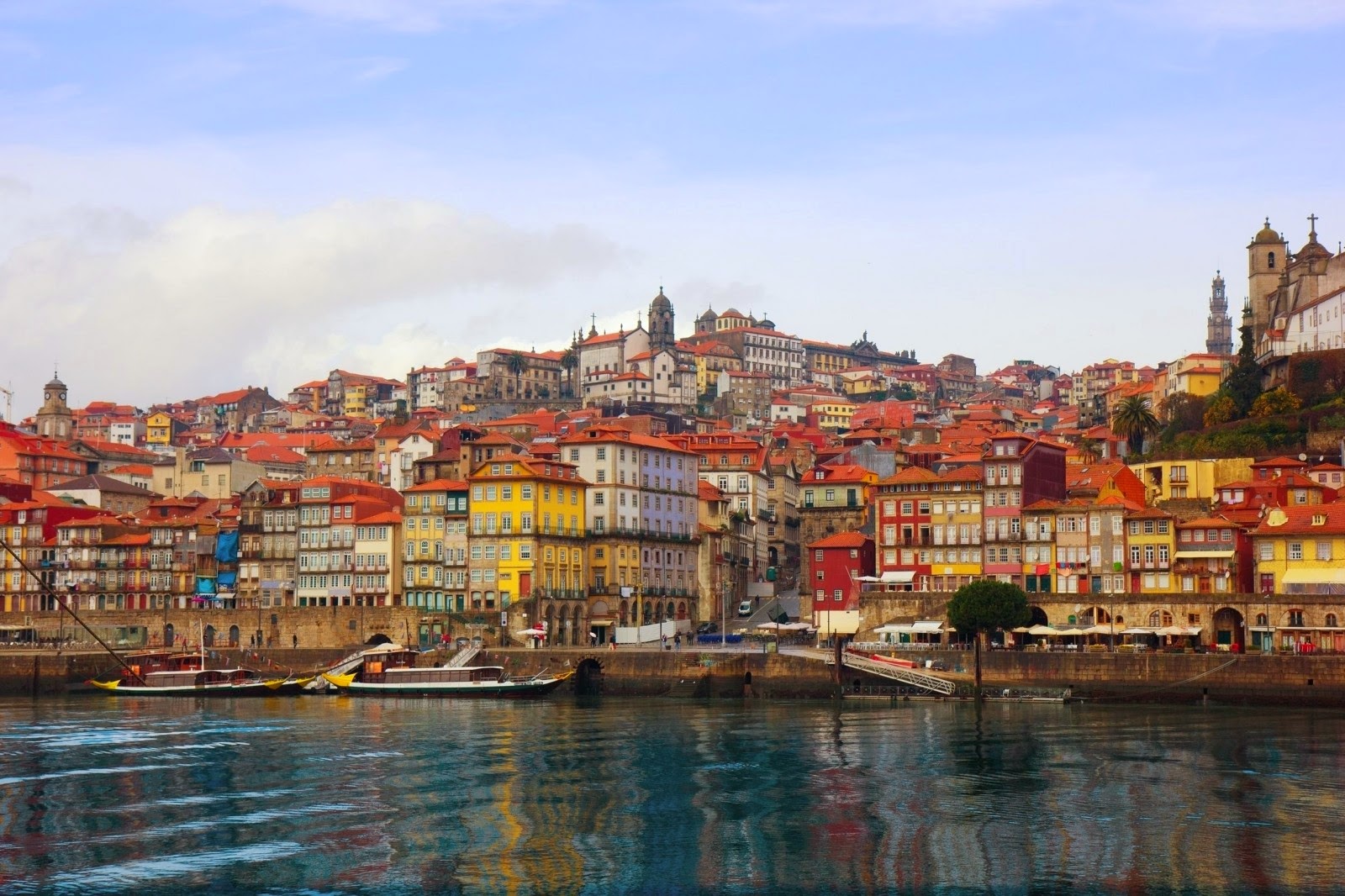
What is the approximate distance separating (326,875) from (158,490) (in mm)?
115566

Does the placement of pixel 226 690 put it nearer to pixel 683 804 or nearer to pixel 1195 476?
pixel 683 804

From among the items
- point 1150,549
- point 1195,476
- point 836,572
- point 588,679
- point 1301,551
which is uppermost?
point 1195,476

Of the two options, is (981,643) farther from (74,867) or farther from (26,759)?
(74,867)

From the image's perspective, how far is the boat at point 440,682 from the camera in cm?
8262

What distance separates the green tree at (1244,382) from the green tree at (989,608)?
32.9 m

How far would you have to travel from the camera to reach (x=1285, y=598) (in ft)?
254

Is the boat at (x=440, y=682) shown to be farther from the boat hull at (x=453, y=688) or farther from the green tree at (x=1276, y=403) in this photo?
the green tree at (x=1276, y=403)

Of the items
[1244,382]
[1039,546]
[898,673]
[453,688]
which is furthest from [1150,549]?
[453,688]

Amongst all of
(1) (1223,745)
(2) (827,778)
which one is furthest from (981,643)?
(2) (827,778)

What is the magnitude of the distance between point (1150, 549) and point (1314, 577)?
8.48 metres

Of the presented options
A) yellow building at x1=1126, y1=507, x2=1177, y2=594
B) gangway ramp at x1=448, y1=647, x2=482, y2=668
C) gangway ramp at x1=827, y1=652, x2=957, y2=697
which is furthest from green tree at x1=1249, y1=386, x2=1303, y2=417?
gangway ramp at x1=448, y1=647, x2=482, y2=668

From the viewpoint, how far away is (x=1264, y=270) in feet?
417

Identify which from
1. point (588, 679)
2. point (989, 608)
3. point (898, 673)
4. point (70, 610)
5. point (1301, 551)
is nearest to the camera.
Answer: point (898, 673)

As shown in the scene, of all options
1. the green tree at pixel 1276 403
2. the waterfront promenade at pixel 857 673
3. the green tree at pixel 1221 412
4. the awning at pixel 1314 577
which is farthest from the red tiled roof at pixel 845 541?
the green tree at pixel 1276 403
